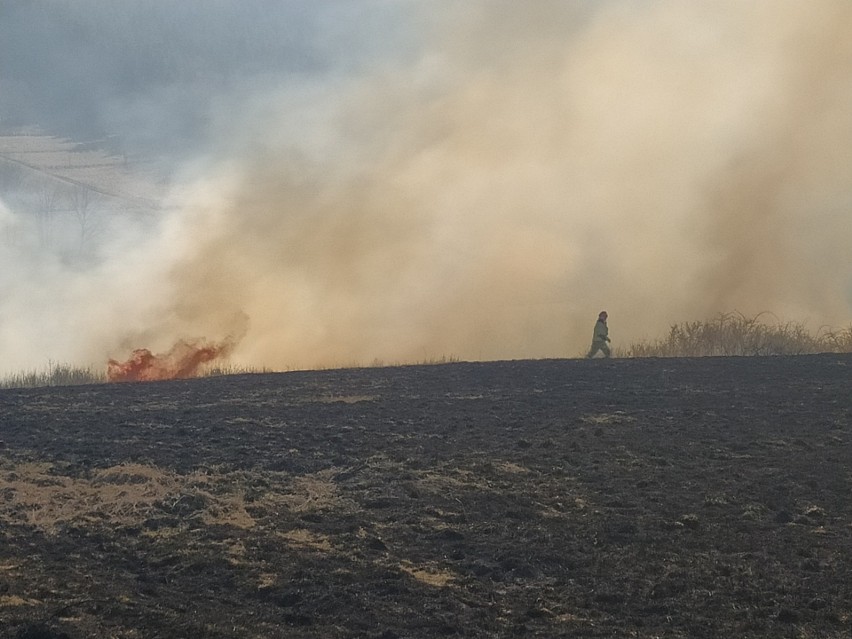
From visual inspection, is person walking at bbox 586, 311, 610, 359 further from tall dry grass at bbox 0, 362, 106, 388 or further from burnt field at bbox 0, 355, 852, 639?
tall dry grass at bbox 0, 362, 106, 388

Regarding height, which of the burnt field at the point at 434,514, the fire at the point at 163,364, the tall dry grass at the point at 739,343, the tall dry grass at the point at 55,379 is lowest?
the burnt field at the point at 434,514

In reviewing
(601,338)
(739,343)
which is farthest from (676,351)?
(601,338)

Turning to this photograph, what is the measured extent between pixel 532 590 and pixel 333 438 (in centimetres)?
464

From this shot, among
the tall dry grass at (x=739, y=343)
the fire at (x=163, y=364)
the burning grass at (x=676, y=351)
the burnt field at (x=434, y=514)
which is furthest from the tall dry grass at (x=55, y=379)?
the tall dry grass at (x=739, y=343)

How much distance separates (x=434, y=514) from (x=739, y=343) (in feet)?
38.8

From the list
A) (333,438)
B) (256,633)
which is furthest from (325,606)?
(333,438)

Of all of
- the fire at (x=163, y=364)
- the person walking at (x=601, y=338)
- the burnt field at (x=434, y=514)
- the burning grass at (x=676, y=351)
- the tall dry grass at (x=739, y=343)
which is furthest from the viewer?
the fire at (x=163, y=364)

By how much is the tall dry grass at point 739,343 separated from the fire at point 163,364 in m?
7.94

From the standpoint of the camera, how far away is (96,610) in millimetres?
5828

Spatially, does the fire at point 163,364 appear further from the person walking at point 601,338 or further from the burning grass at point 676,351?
the person walking at point 601,338

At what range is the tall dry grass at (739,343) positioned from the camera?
18.2m

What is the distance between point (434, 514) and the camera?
7977 millimetres

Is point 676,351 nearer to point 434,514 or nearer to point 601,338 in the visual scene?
point 601,338

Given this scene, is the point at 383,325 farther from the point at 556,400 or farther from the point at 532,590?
the point at 532,590
